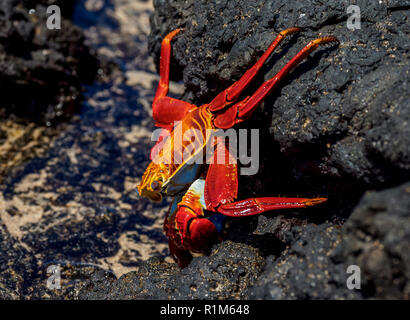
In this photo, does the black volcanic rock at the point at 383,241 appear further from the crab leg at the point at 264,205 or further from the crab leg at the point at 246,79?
the crab leg at the point at 246,79

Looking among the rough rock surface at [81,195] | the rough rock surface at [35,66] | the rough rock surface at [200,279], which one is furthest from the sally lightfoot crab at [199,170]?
the rough rock surface at [35,66]

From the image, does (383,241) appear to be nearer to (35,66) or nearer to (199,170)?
(199,170)

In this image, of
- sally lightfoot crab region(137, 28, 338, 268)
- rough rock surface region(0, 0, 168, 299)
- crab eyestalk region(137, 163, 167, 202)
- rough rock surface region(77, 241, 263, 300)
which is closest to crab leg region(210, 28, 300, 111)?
sally lightfoot crab region(137, 28, 338, 268)

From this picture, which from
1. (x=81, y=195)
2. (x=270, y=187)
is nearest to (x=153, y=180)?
(x=270, y=187)

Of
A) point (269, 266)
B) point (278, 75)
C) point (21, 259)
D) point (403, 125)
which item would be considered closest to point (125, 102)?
point (21, 259)

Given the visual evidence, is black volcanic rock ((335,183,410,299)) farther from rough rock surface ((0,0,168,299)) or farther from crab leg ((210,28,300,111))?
rough rock surface ((0,0,168,299))

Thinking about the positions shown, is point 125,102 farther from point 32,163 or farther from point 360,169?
point 360,169
